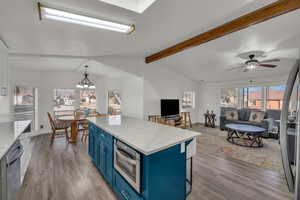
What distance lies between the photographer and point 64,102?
550 cm

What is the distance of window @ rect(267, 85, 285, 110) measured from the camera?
5.29 m

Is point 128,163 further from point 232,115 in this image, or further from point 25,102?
point 232,115

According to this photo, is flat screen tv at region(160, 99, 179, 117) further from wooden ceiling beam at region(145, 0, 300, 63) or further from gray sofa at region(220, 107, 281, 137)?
wooden ceiling beam at region(145, 0, 300, 63)

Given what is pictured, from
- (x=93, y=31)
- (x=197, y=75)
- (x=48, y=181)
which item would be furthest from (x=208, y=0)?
(x=197, y=75)

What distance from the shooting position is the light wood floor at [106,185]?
1.97 meters

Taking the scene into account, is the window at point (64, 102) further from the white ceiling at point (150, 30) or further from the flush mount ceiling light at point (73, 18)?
the flush mount ceiling light at point (73, 18)

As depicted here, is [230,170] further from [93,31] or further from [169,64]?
[169,64]

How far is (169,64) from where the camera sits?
5555 mm

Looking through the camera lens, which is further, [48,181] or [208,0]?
[48,181]

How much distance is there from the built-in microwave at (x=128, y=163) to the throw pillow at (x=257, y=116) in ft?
18.1

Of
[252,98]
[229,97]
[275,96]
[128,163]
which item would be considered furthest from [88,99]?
[275,96]

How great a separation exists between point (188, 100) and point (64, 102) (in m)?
5.68

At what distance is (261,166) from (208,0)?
3.24 metres

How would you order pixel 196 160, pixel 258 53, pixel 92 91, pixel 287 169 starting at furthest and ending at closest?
1. pixel 92 91
2. pixel 258 53
3. pixel 196 160
4. pixel 287 169
